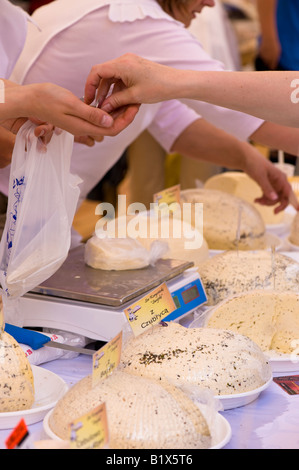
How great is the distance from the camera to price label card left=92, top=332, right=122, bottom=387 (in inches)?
43.7

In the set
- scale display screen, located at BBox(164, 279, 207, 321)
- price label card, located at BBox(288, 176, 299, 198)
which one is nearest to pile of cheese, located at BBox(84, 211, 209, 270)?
scale display screen, located at BBox(164, 279, 207, 321)

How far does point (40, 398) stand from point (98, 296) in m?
0.33

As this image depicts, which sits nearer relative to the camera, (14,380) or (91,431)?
(91,431)

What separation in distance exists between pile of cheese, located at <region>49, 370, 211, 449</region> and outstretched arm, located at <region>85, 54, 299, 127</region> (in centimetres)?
73

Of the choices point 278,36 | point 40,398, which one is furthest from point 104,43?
point 278,36

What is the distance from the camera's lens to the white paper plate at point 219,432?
1.04 meters

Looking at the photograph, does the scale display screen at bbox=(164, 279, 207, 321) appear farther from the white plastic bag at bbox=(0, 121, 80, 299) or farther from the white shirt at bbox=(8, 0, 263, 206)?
the white shirt at bbox=(8, 0, 263, 206)

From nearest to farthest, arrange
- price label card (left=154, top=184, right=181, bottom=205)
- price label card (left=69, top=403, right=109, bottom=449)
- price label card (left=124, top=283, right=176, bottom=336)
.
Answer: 1. price label card (left=69, top=403, right=109, bottom=449)
2. price label card (left=124, top=283, right=176, bottom=336)
3. price label card (left=154, top=184, right=181, bottom=205)

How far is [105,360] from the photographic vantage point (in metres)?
1.14

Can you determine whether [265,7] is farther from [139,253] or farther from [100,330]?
[100,330]

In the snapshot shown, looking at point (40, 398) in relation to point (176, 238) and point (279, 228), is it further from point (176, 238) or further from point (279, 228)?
point (279, 228)

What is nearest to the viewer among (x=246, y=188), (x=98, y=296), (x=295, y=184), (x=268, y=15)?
(x=98, y=296)
